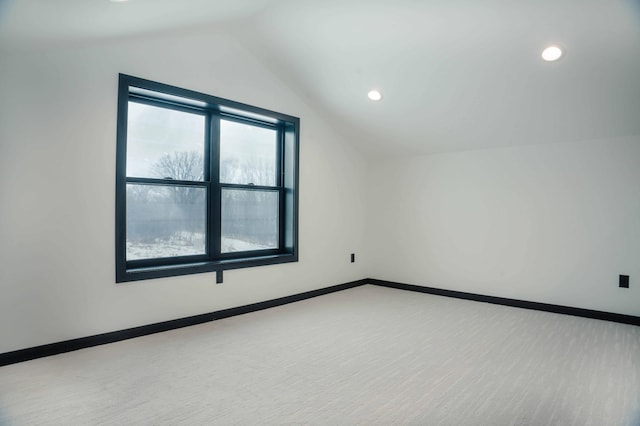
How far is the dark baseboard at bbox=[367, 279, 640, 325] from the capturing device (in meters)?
3.69

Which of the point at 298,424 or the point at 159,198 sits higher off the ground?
the point at 159,198

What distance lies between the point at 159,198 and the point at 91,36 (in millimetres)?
1350

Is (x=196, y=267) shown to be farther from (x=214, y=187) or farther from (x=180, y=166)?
(x=180, y=166)

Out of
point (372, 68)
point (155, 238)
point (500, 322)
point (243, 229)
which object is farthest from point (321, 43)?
point (500, 322)

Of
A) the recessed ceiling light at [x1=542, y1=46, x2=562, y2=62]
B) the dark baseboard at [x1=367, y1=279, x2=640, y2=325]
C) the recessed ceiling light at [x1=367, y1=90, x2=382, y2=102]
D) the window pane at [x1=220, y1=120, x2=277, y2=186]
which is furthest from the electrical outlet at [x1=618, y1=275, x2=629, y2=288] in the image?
the window pane at [x1=220, y1=120, x2=277, y2=186]

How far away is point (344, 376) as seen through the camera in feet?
8.13

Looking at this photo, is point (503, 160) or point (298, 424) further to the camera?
point (503, 160)

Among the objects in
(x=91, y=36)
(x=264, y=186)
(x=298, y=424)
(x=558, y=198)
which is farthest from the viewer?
(x=264, y=186)

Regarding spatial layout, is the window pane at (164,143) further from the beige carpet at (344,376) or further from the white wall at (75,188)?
the beige carpet at (344,376)

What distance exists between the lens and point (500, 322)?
12.1ft

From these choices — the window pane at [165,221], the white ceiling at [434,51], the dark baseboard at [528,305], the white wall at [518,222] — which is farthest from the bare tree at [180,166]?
the dark baseboard at [528,305]

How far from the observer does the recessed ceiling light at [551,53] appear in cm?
295

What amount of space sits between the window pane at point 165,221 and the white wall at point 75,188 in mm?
276

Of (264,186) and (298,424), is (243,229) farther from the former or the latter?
(298,424)
